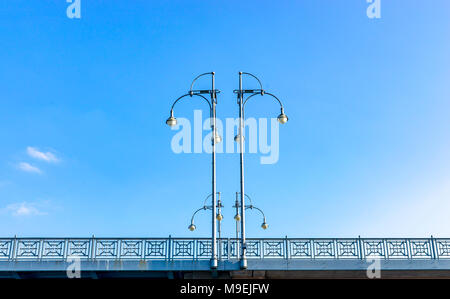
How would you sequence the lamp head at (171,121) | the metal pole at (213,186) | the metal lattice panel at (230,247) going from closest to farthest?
the metal pole at (213,186) → the metal lattice panel at (230,247) → the lamp head at (171,121)

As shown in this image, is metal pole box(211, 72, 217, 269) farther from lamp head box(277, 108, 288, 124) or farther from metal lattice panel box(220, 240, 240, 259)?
lamp head box(277, 108, 288, 124)

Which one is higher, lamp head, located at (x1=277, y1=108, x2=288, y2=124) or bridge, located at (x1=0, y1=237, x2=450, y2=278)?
lamp head, located at (x1=277, y1=108, x2=288, y2=124)

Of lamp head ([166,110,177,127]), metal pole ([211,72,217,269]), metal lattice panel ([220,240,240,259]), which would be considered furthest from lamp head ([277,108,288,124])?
metal lattice panel ([220,240,240,259])

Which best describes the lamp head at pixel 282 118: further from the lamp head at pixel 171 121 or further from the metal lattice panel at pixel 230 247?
the metal lattice panel at pixel 230 247

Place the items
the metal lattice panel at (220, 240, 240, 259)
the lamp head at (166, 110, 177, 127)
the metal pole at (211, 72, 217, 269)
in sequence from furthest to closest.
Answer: the lamp head at (166, 110, 177, 127), the metal lattice panel at (220, 240, 240, 259), the metal pole at (211, 72, 217, 269)

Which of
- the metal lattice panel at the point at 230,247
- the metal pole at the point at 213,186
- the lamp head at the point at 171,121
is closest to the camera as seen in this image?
the metal pole at the point at 213,186

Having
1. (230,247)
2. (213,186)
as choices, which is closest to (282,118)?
(213,186)

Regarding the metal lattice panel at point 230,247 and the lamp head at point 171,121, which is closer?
the metal lattice panel at point 230,247

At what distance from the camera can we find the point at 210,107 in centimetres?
2077

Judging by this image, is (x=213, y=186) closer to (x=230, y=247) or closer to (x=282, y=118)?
(x=230, y=247)

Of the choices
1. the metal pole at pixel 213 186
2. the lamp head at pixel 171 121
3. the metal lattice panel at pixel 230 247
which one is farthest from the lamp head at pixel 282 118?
the metal lattice panel at pixel 230 247

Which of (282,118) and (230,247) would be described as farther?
(282,118)
